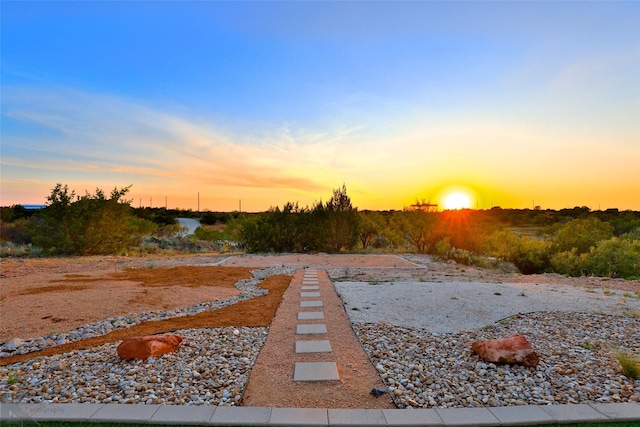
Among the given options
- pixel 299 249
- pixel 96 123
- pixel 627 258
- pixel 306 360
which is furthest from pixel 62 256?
pixel 627 258

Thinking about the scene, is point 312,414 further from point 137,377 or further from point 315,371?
point 137,377

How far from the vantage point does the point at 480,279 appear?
8492mm

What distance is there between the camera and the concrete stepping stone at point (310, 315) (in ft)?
16.1

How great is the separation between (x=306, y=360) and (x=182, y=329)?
74.5 inches

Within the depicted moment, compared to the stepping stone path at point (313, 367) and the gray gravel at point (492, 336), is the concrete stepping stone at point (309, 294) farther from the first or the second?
the stepping stone path at point (313, 367)

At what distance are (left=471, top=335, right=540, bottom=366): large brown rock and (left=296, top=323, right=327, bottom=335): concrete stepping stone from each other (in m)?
1.84

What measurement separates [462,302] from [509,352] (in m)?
2.62

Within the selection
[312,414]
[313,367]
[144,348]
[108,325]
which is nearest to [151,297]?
[108,325]

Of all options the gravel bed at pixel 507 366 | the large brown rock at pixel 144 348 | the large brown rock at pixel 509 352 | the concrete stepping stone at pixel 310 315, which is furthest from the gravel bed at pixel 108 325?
the large brown rock at pixel 509 352

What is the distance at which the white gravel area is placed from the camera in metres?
4.87

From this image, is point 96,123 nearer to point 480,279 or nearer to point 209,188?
point 480,279

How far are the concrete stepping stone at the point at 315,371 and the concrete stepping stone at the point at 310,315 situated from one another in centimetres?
161

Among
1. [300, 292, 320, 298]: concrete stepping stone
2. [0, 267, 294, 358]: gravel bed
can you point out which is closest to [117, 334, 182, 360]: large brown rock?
[0, 267, 294, 358]: gravel bed

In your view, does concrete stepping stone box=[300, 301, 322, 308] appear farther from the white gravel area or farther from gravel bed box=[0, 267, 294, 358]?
gravel bed box=[0, 267, 294, 358]
